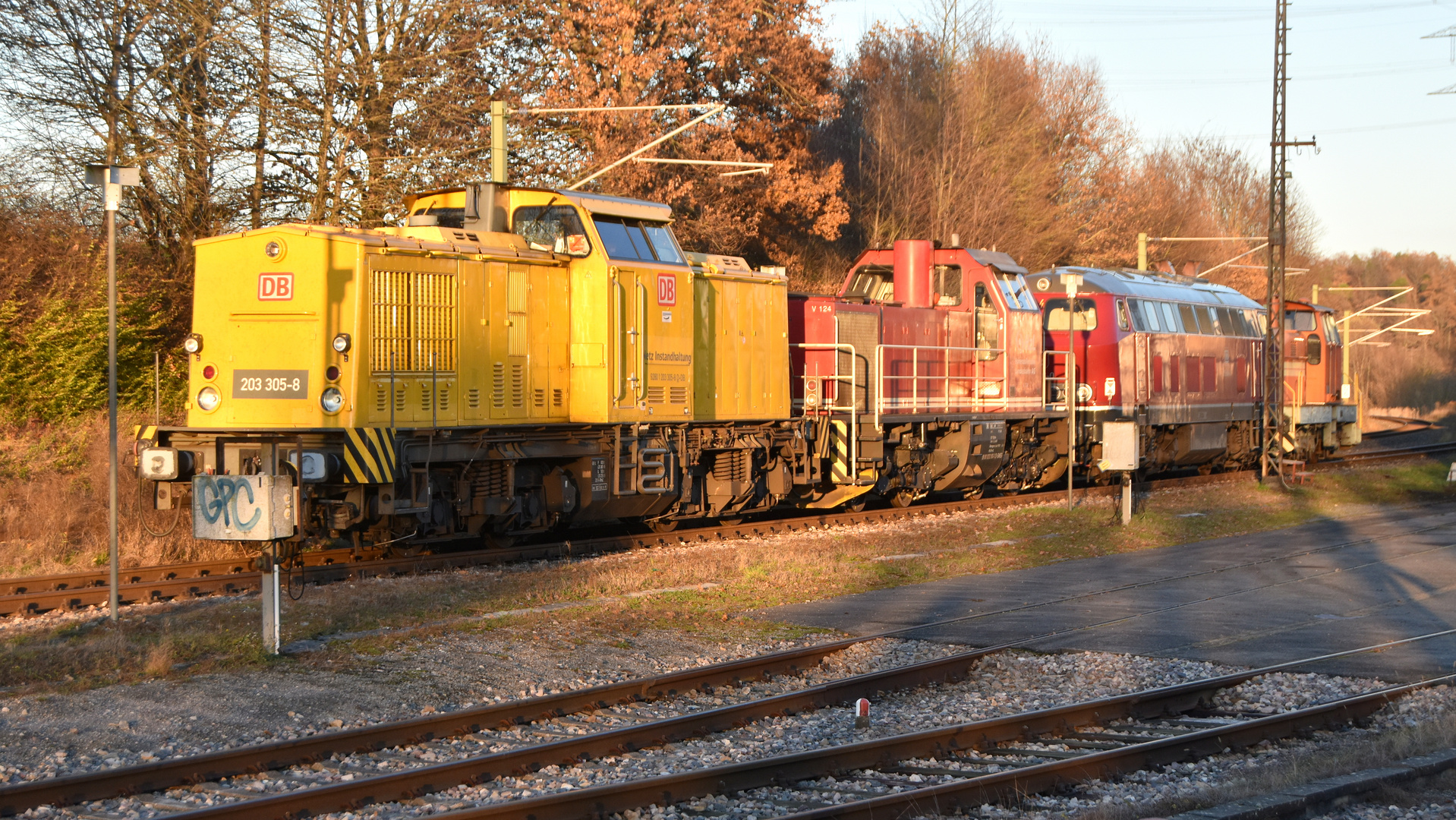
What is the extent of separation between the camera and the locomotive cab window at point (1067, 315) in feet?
75.0

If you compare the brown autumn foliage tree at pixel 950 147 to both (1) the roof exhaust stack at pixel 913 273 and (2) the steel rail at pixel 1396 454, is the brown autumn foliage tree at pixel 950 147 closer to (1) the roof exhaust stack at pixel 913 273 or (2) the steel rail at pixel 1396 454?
(2) the steel rail at pixel 1396 454

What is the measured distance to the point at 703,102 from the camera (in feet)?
97.4

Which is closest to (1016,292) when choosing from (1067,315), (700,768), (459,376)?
(1067,315)

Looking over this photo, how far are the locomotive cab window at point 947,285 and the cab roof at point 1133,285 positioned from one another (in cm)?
407

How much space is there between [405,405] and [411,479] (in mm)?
755

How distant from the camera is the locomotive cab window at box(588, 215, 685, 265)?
13555 millimetres

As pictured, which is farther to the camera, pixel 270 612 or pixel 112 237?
pixel 112 237

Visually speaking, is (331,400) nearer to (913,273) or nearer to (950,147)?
(913,273)

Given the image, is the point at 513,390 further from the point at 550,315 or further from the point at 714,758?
the point at 714,758

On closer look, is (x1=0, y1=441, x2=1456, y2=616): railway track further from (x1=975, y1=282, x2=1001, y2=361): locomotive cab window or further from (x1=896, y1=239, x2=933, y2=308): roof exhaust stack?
(x1=975, y1=282, x2=1001, y2=361): locomotive cab window

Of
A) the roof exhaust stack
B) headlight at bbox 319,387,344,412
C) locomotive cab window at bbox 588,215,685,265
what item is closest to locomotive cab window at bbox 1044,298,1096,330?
the roof exhaust stack

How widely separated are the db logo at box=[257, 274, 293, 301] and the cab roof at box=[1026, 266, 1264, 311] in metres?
15.4

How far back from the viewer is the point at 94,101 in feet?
63.5

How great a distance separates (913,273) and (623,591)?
31.4ft
